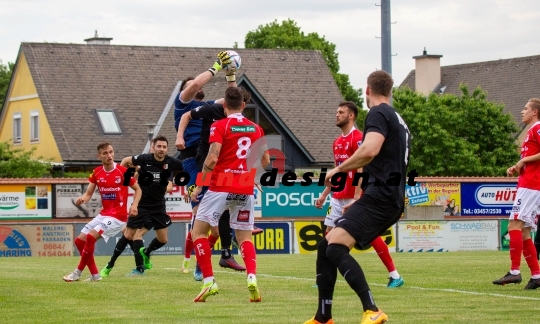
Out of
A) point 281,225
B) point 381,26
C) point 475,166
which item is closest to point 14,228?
point 281,225

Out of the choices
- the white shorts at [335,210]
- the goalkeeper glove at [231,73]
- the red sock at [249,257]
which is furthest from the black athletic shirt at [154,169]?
the red sock at [249,257]

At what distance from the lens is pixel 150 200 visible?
16.3 m

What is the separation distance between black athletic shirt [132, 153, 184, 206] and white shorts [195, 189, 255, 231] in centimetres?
481

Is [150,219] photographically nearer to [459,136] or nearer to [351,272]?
[351,272]

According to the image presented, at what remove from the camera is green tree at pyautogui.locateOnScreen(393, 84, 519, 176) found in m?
54.9

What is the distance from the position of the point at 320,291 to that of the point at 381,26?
1683cm

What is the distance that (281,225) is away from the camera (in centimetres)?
2997

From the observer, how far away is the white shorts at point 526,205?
492 inches

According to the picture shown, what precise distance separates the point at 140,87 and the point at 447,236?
22.8 meters

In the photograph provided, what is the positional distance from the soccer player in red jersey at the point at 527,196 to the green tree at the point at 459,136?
4198cm

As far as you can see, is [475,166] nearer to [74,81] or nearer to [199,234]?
[74,81]

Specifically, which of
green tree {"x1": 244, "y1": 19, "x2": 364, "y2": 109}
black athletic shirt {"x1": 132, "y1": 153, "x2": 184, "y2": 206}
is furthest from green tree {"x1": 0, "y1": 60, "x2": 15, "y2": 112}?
black athletic shirt {"x1": 132, "y1": 153, "x2": 184, "y2": 206}

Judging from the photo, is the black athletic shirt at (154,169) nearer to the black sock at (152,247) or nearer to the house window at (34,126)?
the black sock at (152,247)

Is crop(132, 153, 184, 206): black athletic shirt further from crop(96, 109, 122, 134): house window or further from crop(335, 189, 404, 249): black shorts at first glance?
crop(96, 109, 122, 134): house window
